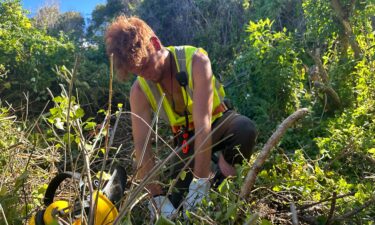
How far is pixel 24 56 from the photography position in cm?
421

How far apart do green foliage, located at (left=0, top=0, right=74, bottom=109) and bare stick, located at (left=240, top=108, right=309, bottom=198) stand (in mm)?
2839

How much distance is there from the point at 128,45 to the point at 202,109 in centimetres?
41

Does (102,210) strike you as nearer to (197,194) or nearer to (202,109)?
(197,194)

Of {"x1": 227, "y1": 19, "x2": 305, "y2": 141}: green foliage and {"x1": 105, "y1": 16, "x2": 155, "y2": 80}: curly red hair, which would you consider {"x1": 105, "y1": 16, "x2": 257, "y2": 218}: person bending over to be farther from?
{"x1": 227, "y1": 19, "x2": 305, "y2": 141}: green foliage

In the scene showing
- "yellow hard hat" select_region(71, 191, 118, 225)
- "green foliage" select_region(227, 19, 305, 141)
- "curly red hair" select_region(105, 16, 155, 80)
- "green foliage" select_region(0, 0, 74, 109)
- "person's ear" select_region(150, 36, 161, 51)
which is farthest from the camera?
"green foliage" select_region(0, 0, 74, 109)

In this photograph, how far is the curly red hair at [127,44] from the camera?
1.92 metres

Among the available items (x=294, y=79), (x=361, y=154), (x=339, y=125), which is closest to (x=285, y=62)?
(x=294, y=79)

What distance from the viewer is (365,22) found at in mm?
3082

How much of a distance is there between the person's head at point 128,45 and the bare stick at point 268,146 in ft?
2.48

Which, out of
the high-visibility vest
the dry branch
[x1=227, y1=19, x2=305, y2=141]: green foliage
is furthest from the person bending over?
the dry branch

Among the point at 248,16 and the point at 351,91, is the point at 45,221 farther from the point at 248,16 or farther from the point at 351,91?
the point at 248,16

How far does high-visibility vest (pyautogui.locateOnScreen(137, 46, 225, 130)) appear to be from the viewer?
6.79 feet

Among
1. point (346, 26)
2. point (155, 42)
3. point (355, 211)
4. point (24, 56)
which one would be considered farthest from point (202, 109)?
point (24, 56)

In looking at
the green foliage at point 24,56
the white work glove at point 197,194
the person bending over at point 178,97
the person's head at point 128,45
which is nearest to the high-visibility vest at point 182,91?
the person bending over at point 178,97
